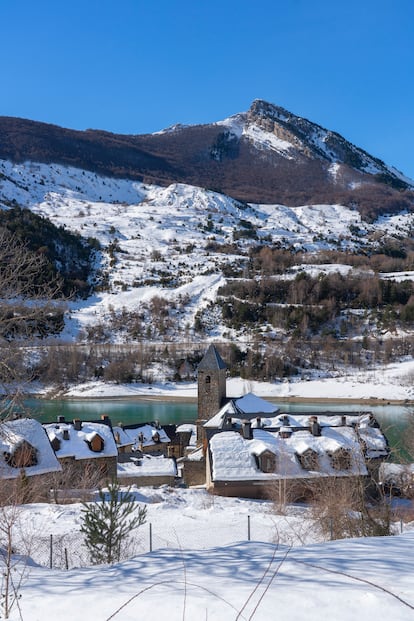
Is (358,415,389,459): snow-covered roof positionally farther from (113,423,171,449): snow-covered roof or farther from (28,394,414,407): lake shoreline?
(28,394,414,407): lake shoreline

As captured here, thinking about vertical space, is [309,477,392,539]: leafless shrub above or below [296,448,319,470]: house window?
above

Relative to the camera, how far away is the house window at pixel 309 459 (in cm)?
2170

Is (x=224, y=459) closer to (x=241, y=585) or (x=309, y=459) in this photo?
(x=309, y=459)

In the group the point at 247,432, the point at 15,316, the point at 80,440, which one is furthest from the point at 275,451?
the point at 15,316

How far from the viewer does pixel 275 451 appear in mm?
21875

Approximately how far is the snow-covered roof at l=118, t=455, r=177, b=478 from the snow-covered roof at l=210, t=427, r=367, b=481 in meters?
4.39

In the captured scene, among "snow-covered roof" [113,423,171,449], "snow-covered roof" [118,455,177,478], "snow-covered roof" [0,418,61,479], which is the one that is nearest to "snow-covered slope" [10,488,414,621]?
"snow-covered roof" [0,418,61,479]

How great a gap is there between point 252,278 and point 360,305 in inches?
785

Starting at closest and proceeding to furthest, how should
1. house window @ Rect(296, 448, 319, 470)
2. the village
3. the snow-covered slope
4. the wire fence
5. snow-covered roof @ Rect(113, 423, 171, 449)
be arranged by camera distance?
the snow-covered slope → the wire fence → the village → house window @ Rect(296, 448, 319, 470) → snow-covered roof @ Rect(113, 423, 171, 449)

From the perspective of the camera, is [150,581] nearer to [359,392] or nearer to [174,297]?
[359,392]

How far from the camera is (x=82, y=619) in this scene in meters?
3.89

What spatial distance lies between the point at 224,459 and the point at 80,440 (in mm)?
7575

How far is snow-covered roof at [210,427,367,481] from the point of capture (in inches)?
834

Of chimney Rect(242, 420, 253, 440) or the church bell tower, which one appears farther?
the church bell tower
